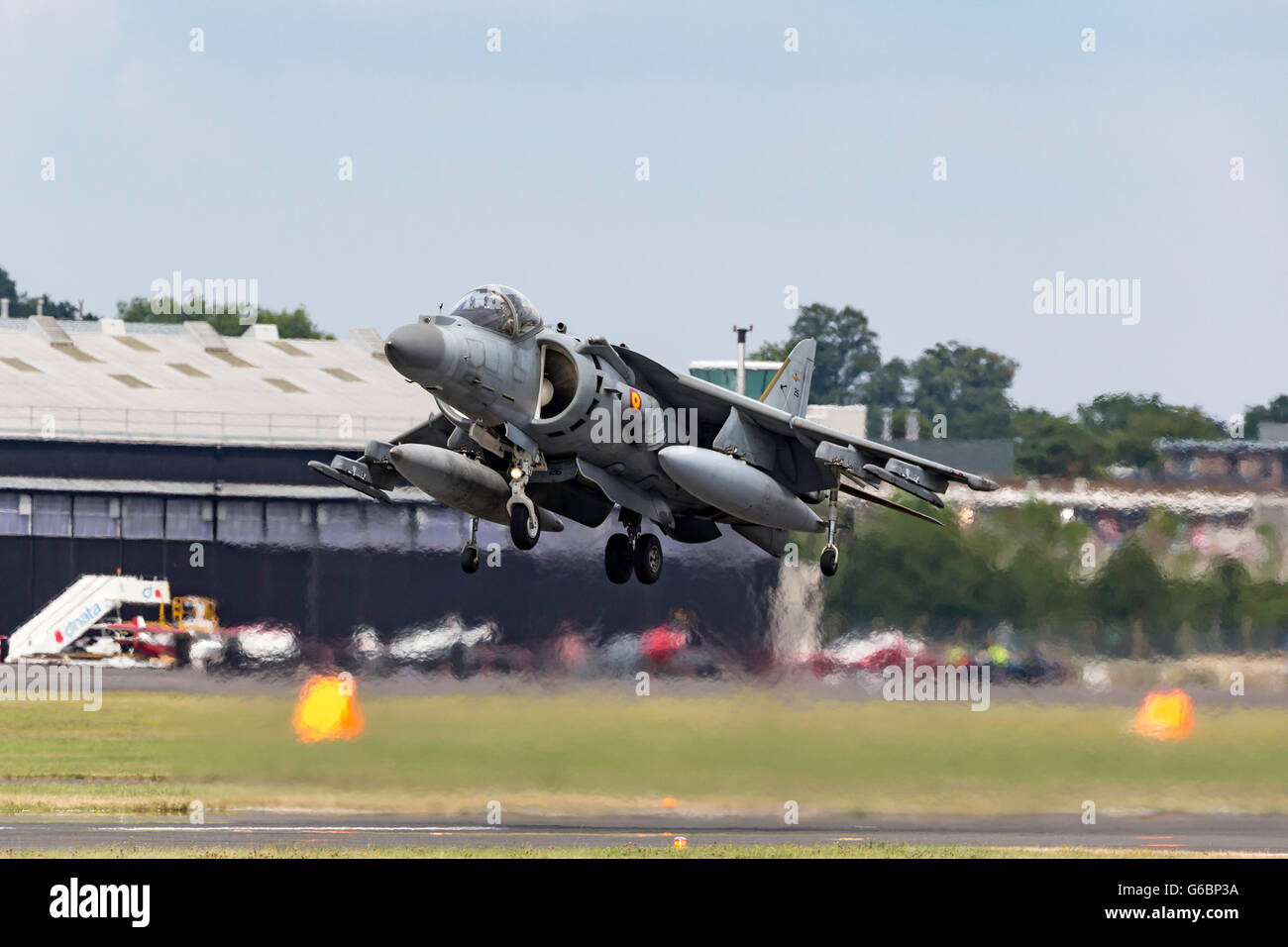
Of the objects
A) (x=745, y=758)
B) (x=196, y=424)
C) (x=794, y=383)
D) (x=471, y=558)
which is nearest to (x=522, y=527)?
(x=471, y=558)

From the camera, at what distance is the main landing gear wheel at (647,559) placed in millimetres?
Answer: 26141

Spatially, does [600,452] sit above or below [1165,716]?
above

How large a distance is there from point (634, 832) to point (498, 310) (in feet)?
24.2

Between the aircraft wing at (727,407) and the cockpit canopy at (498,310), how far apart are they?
5.57 feet

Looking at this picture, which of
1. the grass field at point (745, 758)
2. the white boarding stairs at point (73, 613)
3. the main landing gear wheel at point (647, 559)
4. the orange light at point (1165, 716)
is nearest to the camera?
the main landing gear wheel at point (647, 559)

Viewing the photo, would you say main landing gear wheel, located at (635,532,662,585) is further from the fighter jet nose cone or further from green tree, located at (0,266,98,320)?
green tree, located at (0,266,98,320)

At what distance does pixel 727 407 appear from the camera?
2652 cm

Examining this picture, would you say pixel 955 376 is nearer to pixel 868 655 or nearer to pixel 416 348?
pixel 868 655

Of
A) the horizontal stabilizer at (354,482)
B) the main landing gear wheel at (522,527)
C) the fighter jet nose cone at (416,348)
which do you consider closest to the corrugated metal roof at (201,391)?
the horizontal stabilizer at (354,482)

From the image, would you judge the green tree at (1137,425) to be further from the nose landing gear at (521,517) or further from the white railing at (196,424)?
the white railing at (196,424)
